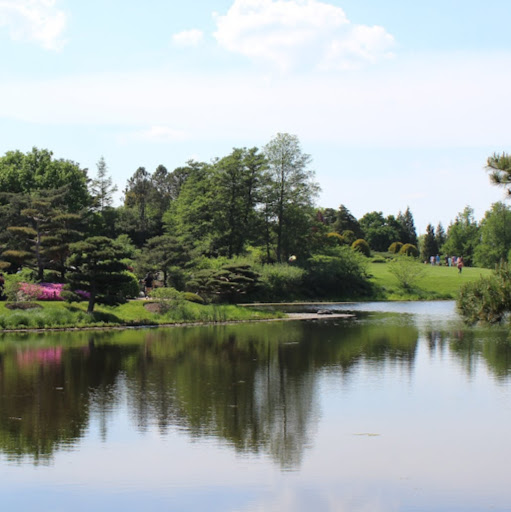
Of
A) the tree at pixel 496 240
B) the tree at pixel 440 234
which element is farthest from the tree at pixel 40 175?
the tree at pixel 440 234

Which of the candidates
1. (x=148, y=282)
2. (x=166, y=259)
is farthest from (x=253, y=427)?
(x=166, y=259)

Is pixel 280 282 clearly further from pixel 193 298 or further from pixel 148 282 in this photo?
pixel 193 298

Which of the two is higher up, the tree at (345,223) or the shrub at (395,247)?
the tree at (345,223)

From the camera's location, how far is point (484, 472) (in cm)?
1435

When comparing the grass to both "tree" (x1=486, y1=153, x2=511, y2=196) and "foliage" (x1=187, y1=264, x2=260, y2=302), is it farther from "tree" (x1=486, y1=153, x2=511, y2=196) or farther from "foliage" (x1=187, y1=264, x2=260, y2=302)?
"tree" (x1=486, y1=153, x2=511, y2=196)

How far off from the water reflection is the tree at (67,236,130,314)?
133 inches

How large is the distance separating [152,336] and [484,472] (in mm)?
23994

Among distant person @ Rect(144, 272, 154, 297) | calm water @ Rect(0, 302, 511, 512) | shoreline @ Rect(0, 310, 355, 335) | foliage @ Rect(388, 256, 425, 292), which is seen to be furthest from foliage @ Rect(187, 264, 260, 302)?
foliage @ Rect(388, 256, 425, 292)

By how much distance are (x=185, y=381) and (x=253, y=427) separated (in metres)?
6.62

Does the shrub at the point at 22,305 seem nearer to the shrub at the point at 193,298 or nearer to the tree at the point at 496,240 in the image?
the shrub at the point at 193,298

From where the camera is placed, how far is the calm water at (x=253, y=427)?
13.0 meters

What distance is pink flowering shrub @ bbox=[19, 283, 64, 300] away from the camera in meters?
41.4

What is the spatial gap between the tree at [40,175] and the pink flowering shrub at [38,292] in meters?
25.8

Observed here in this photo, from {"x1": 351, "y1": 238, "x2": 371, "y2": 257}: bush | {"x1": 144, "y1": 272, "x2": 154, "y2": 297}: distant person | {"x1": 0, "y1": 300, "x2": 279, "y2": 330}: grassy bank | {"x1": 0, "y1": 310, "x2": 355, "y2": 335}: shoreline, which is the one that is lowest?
{"x1": 0, "y1": 310, "x2": 355, "y2": 335}: shoreline
